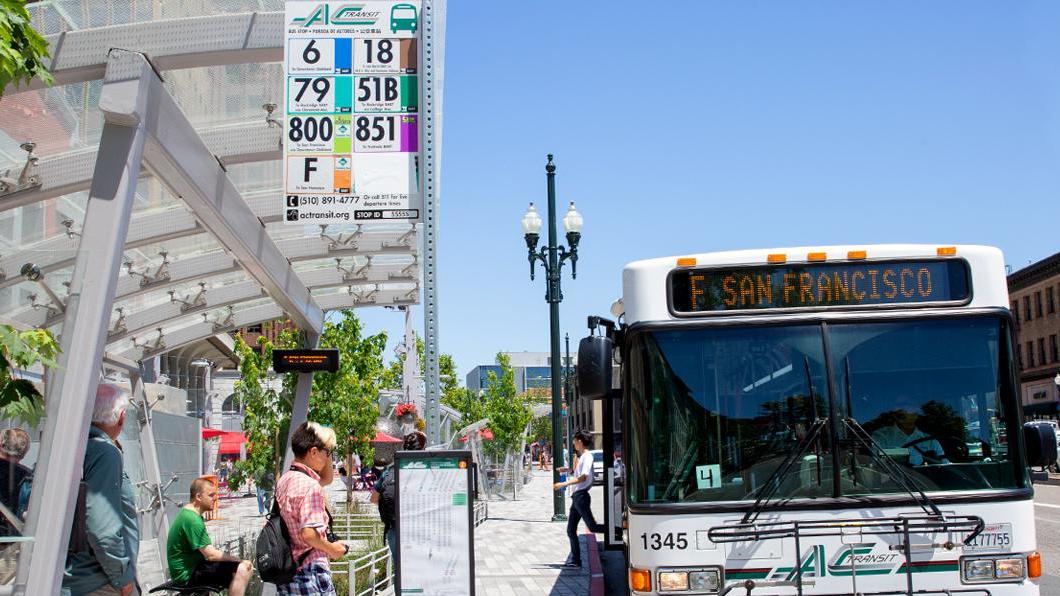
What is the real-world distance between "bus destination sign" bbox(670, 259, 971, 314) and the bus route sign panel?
2.36 metres

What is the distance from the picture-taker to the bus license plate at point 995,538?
21.5 feet

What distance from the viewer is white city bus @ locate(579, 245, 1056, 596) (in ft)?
21.3

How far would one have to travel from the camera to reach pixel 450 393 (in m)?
55.0

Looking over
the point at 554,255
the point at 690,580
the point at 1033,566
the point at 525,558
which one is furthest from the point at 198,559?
the point at 554,255

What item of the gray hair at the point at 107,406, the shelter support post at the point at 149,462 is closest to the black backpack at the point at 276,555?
the gray hair at the point at 107,406

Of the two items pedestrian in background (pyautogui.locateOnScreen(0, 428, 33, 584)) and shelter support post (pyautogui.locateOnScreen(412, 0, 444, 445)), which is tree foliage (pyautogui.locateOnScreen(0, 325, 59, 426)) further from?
shelter support post (pyautogui.locateOnScreen(412, 0, 444, 445))

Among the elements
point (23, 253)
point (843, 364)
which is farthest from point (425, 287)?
point (23, 253)

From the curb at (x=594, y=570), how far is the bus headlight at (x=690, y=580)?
4836 mm

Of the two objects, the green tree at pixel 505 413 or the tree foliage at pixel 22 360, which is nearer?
the tree foliage at pixel 22 360

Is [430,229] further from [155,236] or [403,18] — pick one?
[155,236]

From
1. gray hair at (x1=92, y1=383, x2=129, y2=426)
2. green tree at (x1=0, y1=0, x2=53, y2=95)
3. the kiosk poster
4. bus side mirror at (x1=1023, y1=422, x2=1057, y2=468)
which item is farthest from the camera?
the kiosk poster

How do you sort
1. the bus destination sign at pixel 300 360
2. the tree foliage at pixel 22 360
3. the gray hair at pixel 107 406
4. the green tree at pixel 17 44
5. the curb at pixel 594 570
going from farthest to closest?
the bus destination sign at pixel 300 360 → the curb at pixel 594 570 → the gray hair at pixel 107 406 → the tree foliage at pixel 22 360 → the green tree at pixel 17 44

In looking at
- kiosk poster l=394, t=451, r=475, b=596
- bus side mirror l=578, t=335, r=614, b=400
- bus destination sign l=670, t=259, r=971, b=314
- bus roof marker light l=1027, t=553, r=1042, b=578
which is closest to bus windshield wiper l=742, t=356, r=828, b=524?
bus destination sign l=670, t=259, r=971, b=314

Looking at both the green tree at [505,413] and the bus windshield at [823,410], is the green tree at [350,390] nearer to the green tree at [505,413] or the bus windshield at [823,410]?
the green tree at [505,413]
